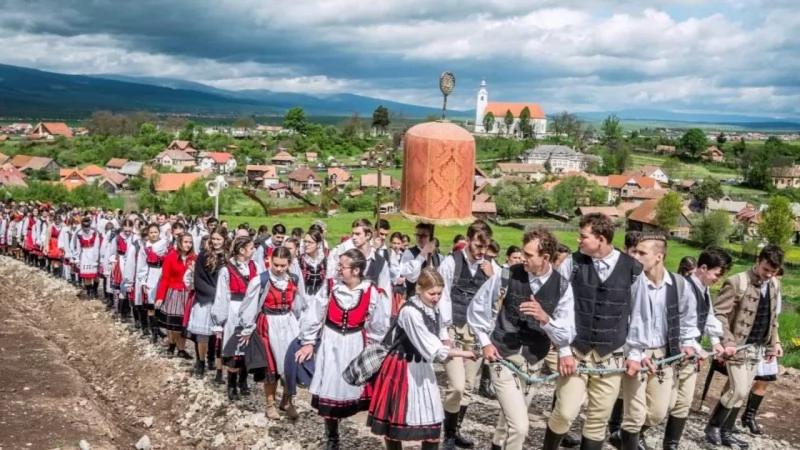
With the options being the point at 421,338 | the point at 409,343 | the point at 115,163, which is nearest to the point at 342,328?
the point at 409,343

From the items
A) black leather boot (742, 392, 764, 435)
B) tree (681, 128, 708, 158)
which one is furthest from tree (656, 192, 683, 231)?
black leather boot (742, 392, 764, 435)

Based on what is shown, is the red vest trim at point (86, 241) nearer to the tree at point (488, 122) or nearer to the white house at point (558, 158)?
the white house at point (558, 158)

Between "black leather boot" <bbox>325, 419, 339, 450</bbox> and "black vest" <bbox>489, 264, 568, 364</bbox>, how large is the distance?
1.75 m

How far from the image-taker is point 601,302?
5.25 m

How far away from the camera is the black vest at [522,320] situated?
16.8 feet

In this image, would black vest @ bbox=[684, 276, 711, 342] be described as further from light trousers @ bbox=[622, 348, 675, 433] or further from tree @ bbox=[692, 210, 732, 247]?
tree @ bbox=[692, 210, 732, 247]

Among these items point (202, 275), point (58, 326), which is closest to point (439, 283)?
point (202, 275)

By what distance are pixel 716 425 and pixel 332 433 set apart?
148 inches

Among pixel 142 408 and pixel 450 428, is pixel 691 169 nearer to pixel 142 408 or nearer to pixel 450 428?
pixel 142 408

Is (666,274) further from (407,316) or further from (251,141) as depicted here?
(251,141)

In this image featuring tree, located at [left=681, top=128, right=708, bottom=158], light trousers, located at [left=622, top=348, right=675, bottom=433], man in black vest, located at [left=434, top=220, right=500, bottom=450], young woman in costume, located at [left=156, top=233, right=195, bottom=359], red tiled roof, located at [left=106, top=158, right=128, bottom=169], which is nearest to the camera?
light trousers, located at [left=622, top=348, right=675, bottom=433]

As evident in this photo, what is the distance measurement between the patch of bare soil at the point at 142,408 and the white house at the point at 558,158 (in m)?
102

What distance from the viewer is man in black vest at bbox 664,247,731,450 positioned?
20.3ft

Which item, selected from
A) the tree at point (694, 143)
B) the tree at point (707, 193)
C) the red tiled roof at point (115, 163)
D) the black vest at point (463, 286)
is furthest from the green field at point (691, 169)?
the black vest at point (463, 286)
